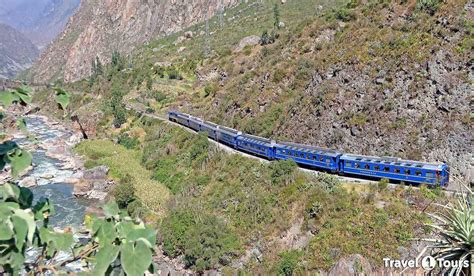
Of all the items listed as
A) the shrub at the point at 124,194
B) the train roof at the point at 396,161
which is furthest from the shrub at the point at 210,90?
the train roof at the point at 396,161

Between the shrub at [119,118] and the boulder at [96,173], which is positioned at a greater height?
the shrub at [119,118]

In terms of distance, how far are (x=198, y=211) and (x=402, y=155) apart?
15.7 meters

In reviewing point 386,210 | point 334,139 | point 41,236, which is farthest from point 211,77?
point 41,236

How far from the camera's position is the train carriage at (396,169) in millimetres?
25656

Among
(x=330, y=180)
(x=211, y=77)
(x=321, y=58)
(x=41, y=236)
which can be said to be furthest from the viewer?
(x=211, y=77)

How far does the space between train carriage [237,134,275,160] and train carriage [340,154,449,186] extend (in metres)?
7.51

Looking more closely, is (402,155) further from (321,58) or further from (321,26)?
(321,26)

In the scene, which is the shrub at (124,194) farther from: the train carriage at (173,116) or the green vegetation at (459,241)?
the green vegetation at (459,241)

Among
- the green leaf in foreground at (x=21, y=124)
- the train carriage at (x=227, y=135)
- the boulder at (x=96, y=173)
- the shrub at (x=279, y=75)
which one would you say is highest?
the shrub at (x=279, y=75)

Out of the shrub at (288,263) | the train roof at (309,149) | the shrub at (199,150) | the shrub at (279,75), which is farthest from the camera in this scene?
the shrub at (279,75)

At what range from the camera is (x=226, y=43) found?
97.1 metres

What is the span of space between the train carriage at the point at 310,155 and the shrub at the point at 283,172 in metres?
0.85

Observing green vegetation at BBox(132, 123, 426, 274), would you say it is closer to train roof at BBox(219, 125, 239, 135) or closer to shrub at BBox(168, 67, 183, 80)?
train roof at BBox(219, 125, 239, 135)

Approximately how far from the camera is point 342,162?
30.1 m
